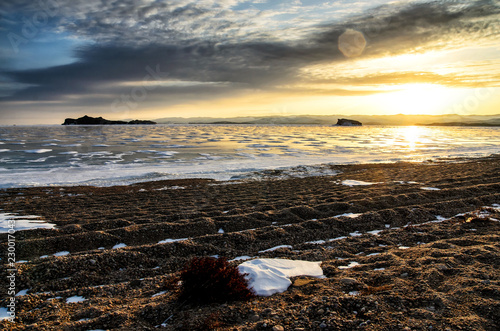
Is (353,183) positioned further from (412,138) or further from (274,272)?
(412,138)

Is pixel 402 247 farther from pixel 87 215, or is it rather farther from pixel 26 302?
pixel 87 215

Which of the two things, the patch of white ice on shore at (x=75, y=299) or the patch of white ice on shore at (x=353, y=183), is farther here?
the patch of white ice on shore at (x=353, y=183)

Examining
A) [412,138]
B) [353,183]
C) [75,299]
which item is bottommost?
[75,299]

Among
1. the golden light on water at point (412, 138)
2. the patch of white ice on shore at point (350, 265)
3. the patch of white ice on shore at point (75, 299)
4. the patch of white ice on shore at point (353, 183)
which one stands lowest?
the patch of white ice on shore at point (75, 299)

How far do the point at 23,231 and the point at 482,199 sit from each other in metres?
11.1

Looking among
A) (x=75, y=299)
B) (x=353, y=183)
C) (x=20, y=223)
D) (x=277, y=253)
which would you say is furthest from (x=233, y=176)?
(x=75, y=299)

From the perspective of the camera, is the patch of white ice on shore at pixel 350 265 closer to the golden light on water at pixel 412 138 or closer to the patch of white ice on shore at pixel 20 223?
the patch of white ice on shore at pixel 20 223

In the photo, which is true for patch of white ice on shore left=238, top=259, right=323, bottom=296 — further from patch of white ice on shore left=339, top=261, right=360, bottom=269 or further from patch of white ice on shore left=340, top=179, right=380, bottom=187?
patch of white ice on shore left=340, top=179, right=380, bottom=187

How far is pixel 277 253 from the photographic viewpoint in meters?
5.07

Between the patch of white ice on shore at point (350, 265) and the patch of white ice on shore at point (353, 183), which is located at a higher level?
the patch of white ice on shore at point (353, 183)

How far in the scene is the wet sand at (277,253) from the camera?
3.07 metres

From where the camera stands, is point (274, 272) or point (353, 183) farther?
point (353, 183)

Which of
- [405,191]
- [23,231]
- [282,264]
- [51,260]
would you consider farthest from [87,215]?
[405,191]

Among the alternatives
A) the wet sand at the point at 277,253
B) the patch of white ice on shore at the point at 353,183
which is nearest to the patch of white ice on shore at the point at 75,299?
the wet sand at the point at 277,253
